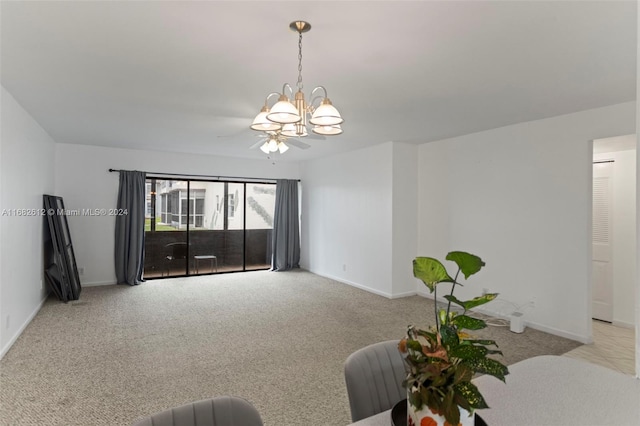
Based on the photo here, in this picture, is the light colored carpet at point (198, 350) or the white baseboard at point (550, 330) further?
the white baseboard at point (550, 330)

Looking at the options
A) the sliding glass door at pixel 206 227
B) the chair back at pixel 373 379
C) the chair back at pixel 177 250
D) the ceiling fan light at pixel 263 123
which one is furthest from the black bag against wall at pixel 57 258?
the chair back at pixel 373 379

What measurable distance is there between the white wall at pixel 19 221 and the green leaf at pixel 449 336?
407cm

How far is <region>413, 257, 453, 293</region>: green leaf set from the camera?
92 centimetres

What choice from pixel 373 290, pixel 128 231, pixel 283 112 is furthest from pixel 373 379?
pixel 128 231

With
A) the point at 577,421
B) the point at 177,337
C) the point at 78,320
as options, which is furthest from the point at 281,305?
the point at 577,421

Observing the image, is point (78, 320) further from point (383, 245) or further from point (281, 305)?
point (383, 245)

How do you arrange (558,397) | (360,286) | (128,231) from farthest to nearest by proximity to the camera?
(128,231) → (360,286) → (558,397)

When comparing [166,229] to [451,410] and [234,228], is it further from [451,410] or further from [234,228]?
[451,410]

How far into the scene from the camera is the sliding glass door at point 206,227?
7133 mm

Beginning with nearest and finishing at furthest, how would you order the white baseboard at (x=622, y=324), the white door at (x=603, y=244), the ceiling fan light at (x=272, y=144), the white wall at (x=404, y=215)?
the ceiling fan light at (x=272, y=144), the white baseboard at (x=622, y=324), the white door at (x=603, y=244), the white wall at (x=404, y=215)

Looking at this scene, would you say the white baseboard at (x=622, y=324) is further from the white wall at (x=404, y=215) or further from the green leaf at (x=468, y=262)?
the green leaf at (x=468, y=262)

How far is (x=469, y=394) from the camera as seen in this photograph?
85 cm

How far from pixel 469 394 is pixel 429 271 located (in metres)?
0.31

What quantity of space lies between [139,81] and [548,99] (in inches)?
154
